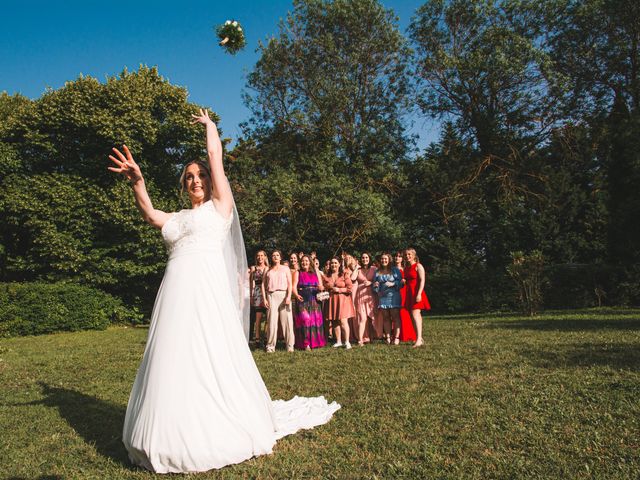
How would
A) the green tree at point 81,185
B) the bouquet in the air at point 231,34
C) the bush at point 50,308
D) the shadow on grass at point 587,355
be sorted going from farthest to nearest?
1. the green tree at point 81,185
2. the bush at point 50,308
3. the shadow on grass at point 587,355
4. the bouquet in the air at point 231,34

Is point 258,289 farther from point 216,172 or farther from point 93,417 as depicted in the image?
point 216,172

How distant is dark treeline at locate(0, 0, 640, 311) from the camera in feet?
63.6

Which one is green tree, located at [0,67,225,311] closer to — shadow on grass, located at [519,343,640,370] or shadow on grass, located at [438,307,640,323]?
shadow on grass, located at [438,307,640,323]

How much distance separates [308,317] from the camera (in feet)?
35.0

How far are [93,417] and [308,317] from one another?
19.0ft

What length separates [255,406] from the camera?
3.97 meters

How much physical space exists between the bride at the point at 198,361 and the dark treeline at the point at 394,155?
52.5ft

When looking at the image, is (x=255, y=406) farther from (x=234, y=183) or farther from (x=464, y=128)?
(x=464, y=128)

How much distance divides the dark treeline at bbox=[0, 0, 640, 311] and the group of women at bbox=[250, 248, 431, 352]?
8916 mm

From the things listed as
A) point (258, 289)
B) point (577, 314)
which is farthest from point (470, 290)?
point (258, 289)

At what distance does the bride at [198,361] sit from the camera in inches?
143

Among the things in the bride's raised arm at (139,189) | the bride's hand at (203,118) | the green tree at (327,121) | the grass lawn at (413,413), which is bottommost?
the grass lawn at (413,413)

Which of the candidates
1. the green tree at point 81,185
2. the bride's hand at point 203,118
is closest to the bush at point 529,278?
the green tree at point 81,185

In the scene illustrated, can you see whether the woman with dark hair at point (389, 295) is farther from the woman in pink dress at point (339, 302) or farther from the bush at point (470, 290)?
the bush at point (470, 290)
